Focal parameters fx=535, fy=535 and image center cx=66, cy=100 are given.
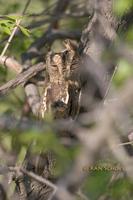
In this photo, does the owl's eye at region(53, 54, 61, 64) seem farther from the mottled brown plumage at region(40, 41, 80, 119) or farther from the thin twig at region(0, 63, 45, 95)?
the thin twig at region(0, 63, 45, 95)

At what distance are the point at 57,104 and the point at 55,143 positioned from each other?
0.62 meters

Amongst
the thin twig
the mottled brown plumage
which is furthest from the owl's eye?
the thin twig

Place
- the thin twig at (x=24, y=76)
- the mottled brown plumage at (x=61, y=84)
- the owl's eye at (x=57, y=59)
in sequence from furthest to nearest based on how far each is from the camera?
1. the thin twig at (x=24, y=76)
2. the owl's eye at (x=57, y=59)
3. the mottled brown plumage at (x=61, y=84)

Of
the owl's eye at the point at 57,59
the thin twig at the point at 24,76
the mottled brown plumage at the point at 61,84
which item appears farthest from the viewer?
the thin twig at the point at 24,76

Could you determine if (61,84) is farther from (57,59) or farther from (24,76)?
(24,76)

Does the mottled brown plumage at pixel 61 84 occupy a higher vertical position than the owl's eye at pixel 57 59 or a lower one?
lower

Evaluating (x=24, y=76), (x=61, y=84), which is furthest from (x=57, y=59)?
(x=24, y=76)

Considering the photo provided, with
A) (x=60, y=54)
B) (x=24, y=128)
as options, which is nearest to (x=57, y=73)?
(x=60, y=54)

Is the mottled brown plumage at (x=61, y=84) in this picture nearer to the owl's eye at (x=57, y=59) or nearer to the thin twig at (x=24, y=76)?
the owl's eye at (x=57, y=59)

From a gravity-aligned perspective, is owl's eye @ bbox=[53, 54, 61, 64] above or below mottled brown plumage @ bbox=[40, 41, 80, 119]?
above

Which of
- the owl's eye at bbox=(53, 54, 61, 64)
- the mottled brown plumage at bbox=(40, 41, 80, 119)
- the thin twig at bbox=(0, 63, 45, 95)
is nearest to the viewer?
the mottled brown plumage at bbox=(40, 41, 80, 119)

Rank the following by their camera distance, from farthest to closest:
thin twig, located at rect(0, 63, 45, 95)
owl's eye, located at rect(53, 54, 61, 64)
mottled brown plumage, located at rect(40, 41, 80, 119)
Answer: thin twig, located at rect(0, 63, 45, 95)
owl's eye, located at rect(53, 54, 61, 64)
mottled brown plumage, located at rect(40, 41, 80, 119)

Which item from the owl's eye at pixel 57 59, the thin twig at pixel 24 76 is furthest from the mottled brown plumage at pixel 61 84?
the thin twig at pixel 24 76

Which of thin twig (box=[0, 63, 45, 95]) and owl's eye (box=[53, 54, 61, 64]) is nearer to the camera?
owl's eye (box=[53, 54, 61, 64])
